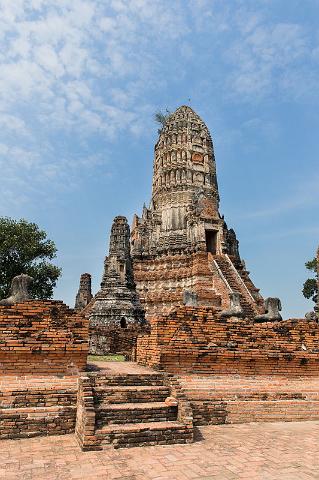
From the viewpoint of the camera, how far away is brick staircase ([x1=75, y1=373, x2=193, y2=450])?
6.45 metres

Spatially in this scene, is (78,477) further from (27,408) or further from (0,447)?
(27,408)

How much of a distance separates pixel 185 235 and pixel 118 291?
1375cm

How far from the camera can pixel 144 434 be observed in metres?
6.62

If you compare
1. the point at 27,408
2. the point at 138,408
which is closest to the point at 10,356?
the point at 27,408

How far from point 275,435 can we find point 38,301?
523 centimetres

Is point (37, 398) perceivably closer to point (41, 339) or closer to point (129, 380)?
point (41, 339)

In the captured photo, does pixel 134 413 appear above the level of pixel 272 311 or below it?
below

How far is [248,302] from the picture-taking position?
2739cm

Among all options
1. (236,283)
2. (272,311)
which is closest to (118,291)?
(236,283)

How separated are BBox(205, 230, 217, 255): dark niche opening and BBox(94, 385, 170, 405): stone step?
27089mm

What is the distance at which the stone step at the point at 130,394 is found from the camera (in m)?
7.40

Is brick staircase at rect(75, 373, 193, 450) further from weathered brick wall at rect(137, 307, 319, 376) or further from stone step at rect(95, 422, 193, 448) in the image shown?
weathered brick wall at rect(137, 307, 319, 376)

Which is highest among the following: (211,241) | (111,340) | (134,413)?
(211,241)

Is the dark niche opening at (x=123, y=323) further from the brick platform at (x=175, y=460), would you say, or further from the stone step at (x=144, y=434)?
the stone step at (x=144, y=434)
